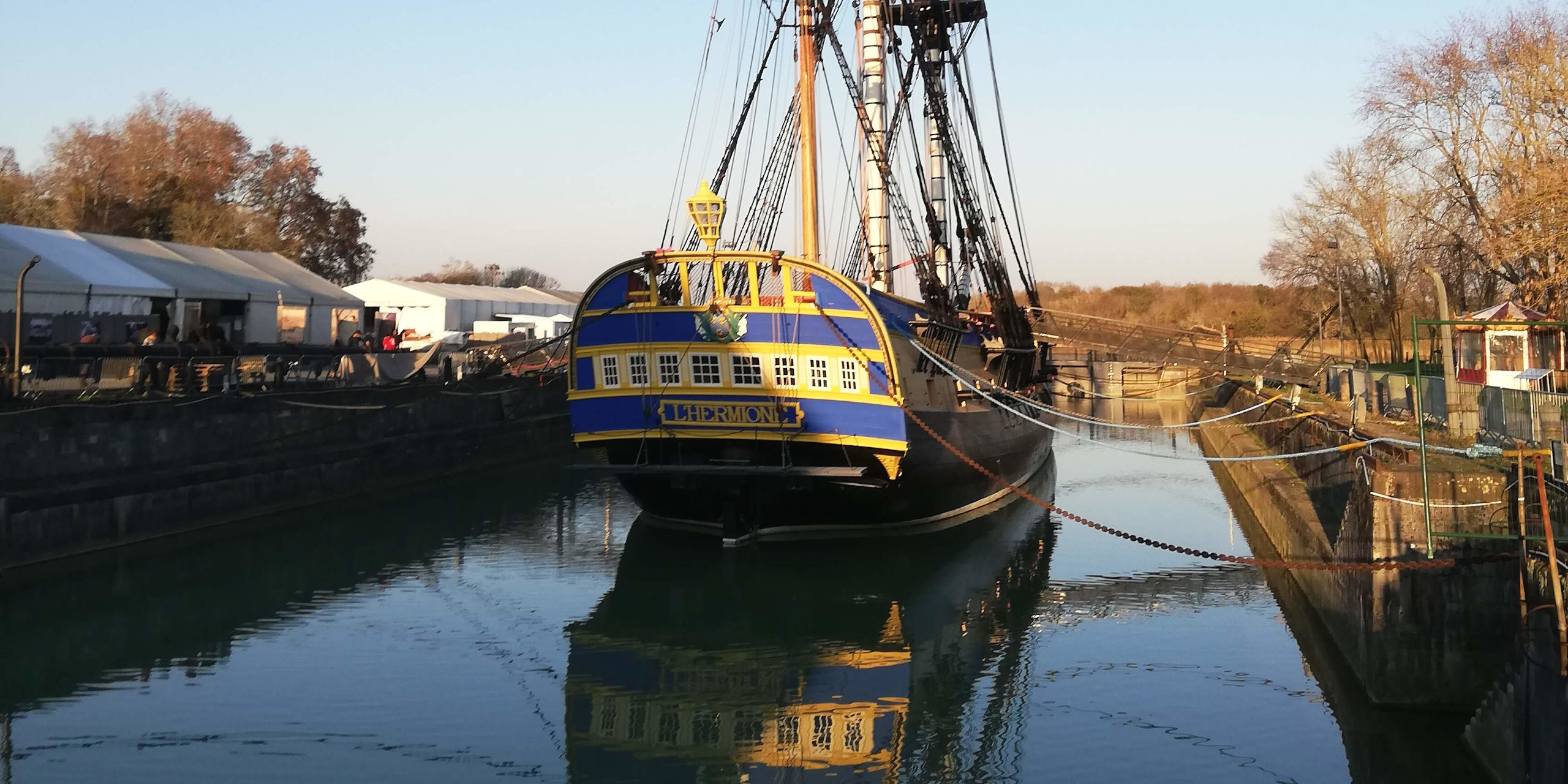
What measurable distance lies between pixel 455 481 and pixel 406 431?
1909mm

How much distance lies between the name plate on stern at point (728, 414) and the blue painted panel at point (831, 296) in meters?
1.59

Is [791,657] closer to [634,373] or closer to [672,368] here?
[672,368]

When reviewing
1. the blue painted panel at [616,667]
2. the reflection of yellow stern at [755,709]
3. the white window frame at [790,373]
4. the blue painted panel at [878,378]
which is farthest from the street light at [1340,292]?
the blue painted panel at [616,667]

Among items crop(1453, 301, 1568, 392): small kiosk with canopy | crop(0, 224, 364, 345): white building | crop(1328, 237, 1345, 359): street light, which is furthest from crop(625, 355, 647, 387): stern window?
crop(1328, 237, 1345, 359): street light

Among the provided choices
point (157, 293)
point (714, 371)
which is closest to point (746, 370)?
point (714, 371)

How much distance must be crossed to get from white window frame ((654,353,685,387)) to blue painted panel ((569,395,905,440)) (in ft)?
0.46

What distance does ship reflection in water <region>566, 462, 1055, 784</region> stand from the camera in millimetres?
11188

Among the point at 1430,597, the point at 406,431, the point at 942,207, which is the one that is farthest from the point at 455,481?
the point at 1430,597

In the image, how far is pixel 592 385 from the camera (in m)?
20.3

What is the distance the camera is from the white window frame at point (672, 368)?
19.4 m

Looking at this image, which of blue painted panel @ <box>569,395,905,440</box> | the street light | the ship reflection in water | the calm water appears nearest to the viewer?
the calm water

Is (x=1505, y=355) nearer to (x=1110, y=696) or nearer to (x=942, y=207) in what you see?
(x=942, y=207)

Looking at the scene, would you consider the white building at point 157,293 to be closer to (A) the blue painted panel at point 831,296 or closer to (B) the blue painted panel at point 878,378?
(A) the blue painted panel at point 831,296

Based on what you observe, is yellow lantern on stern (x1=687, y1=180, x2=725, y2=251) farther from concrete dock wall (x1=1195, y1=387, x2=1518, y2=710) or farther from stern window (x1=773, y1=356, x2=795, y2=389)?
concrete dock wall (x1=1195, y1=387, x2=1518, y2=710)
